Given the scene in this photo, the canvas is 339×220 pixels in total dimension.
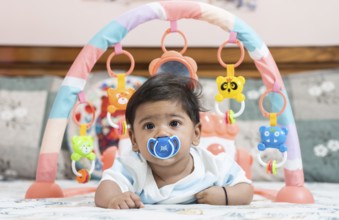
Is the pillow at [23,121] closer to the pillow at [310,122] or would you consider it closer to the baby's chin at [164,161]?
the pillow at [310,122]

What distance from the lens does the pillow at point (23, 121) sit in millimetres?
1906

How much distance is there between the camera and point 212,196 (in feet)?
3.82

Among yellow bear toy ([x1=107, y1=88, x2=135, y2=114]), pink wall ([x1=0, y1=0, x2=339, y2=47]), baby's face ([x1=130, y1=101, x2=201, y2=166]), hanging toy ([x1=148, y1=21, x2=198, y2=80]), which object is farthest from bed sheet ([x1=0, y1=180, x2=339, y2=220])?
pink wall ([x1=0, y1=0, x2=339, y2=47])

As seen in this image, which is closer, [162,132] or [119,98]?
[162,132]

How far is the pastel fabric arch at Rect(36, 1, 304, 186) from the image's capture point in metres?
1.35

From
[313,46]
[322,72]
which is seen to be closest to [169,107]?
[322,72]

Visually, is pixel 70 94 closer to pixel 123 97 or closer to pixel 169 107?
pixel 123 97

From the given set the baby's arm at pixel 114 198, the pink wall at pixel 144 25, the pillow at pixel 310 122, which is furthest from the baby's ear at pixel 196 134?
the pink wall at pixel 144 25

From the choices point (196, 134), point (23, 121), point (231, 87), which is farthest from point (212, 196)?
point (23, 121)

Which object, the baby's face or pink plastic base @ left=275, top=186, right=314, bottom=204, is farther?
pink plastic base @ left=275, top=186, right=314, bottom=204

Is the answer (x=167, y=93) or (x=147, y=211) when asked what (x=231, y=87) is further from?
(x=147, y=211)

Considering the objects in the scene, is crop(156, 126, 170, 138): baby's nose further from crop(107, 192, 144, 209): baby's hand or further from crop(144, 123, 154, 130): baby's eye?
crop(107, 192, 144, 209): baby's hand

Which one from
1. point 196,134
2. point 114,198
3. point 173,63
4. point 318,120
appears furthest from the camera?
point 318,120

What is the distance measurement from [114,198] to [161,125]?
0.62 feet
